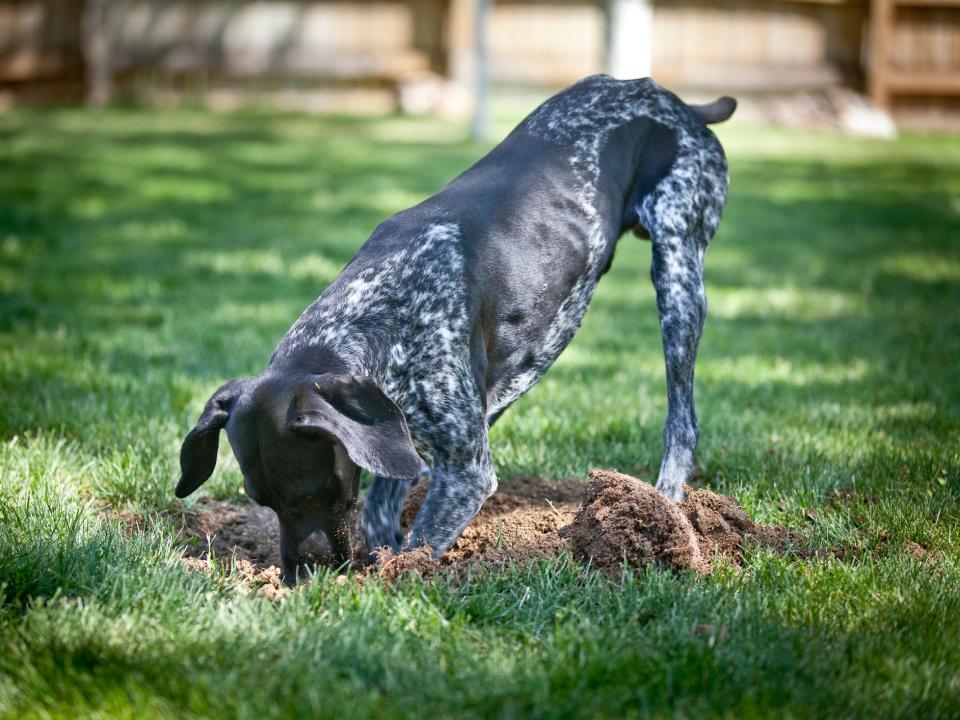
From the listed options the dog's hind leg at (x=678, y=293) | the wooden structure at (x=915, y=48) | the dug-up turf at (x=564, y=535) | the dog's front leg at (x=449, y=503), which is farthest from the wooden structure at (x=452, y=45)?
the dog's front leg at (x=449, y=503)

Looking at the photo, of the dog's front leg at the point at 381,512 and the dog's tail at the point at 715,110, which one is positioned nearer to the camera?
the dog's front leg at the point at 381,512

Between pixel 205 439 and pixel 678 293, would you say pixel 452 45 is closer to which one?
pixel 678 293

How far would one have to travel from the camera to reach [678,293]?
4117mm

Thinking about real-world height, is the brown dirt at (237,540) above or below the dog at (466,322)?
below

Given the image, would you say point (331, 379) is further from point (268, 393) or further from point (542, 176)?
point (542, 176)

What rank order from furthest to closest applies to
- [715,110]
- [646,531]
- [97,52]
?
1. [97,52]
2. [715,110]
3. [646,531]

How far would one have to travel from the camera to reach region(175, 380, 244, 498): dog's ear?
3.19 meters

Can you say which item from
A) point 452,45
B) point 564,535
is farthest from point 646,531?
point 452,45

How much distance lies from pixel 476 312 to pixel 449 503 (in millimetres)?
651

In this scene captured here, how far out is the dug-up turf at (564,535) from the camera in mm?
3324

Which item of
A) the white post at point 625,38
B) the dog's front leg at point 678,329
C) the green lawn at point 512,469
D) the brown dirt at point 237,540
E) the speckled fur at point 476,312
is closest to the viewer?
the green lawn at point 512,469

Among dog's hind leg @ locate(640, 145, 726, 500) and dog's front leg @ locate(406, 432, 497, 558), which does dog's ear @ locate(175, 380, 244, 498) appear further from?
dog's hind leg @ locate(640, 145, 726, 500)

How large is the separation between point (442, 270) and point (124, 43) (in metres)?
14.3

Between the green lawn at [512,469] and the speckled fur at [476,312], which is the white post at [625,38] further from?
the speckled fur at [476,312]
